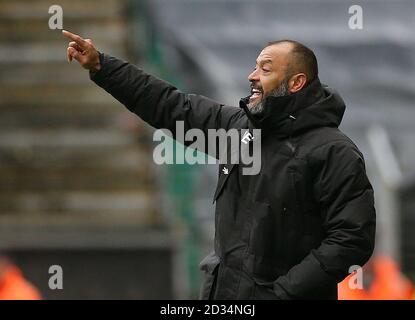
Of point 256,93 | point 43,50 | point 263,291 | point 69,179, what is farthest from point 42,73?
point 263,291

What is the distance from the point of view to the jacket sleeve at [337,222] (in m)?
3.00

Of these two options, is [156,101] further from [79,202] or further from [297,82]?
[79,202]

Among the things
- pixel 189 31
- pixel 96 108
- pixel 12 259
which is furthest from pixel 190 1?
pixel 12 259

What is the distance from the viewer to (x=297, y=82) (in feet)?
10.3

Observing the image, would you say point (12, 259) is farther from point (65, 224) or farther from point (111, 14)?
point (111, 14)

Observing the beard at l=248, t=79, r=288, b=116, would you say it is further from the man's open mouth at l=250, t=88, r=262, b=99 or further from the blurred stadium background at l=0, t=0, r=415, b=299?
the blurred stadium background at l=0, t=0, r=415, b=299

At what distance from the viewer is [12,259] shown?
822 centimetres

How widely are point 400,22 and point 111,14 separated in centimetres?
383

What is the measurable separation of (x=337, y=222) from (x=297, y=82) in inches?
16.9

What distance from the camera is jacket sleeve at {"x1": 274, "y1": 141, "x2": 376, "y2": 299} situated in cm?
300

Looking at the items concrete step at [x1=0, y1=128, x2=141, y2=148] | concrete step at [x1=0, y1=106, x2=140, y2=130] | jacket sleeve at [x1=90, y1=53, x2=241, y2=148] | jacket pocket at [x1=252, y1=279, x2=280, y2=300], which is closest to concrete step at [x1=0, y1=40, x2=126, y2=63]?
concrete step at [x1=0, y1=106, x2=140, y2=130]

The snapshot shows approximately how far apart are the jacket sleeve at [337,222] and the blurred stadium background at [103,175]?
4.92 meters

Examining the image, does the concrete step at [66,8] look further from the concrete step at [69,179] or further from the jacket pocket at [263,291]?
the jacket pocket at [263,291]

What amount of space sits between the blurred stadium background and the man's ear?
16.1 feet
